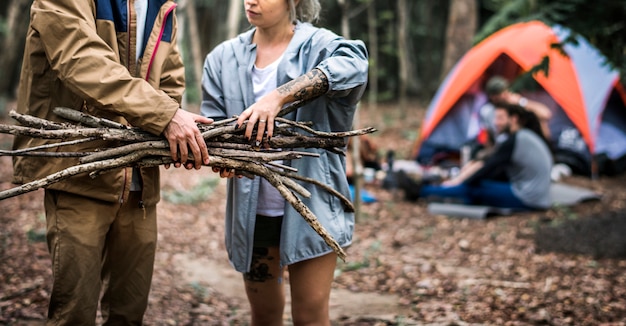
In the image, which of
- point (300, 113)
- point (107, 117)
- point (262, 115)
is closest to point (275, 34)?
point (300, 113)

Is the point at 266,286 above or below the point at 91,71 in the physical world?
below

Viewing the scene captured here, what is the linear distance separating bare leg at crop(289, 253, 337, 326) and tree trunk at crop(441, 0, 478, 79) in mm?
10517

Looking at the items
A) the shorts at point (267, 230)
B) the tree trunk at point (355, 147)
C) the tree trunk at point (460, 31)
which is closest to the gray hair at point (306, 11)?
the shorts at point (267, 230)

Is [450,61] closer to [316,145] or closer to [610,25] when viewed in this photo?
[610,25]

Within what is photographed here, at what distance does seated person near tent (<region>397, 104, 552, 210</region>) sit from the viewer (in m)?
7.04

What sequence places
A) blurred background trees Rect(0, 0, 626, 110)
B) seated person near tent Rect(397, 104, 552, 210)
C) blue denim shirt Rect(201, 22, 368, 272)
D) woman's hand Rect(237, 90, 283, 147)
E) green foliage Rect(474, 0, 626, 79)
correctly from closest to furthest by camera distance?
woman's hand Rect(237, 90, 283, 147) < blue denim shirt Rect(201, 22, 368, 272) < green foliage Rect(474, 0, 626, 79) < seated person near tent Rect(397, 104, 552, 210) < blurred background trees Rect(0, 0, 626, 110)

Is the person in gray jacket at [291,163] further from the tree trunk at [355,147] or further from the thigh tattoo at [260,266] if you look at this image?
the tree trunk at [355,147]

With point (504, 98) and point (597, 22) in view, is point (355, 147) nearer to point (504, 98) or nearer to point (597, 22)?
point (597, 22)

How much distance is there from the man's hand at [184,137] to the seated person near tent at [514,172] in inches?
217

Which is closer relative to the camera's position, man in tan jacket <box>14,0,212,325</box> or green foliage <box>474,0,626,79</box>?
man in tan jacket <box>14,0,212,325</box>

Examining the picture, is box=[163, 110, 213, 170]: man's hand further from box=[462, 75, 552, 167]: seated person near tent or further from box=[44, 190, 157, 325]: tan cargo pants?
box=[462, 75, 552, 167]: seated person near tent

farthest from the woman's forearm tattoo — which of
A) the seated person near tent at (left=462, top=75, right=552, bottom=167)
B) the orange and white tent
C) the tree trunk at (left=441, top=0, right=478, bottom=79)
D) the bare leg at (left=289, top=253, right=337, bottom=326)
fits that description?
the tree trunk at (left=441, top=0, right=478, bottom=79)

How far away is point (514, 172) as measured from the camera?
23.7ft

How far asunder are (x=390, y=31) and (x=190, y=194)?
38.8 feet
